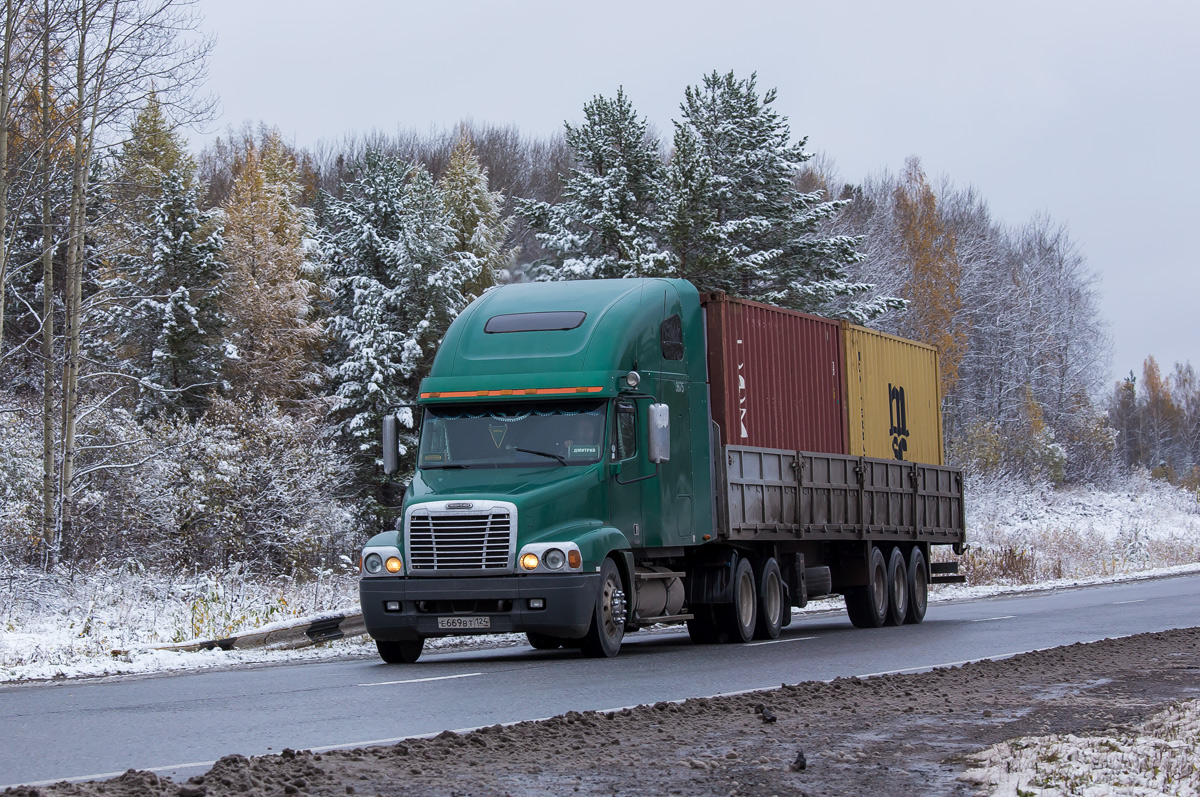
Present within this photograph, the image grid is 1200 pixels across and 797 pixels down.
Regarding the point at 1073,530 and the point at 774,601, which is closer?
the point at 774,601

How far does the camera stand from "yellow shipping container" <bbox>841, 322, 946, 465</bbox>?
20.9 meters

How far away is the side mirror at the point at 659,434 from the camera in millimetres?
14805

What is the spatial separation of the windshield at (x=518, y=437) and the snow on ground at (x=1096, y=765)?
7451mm

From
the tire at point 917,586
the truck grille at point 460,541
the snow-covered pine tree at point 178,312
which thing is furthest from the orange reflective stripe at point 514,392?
the snow-covered pine tree at point 178,312

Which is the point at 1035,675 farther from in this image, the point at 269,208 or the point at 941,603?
the point at 269,208

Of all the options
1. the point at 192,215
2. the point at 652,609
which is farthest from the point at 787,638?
the point at 192,215

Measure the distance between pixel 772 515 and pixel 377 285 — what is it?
31603mm

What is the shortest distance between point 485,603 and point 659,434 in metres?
2.66

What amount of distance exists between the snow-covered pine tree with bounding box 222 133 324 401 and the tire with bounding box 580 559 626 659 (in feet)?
109

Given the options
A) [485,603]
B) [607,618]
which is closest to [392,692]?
[485,603]

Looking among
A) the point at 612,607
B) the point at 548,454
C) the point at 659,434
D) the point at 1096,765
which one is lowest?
the point at 1096,765

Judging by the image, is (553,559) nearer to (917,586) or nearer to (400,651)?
(400,651)

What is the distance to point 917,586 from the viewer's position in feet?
74.9

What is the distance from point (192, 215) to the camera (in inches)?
1726
